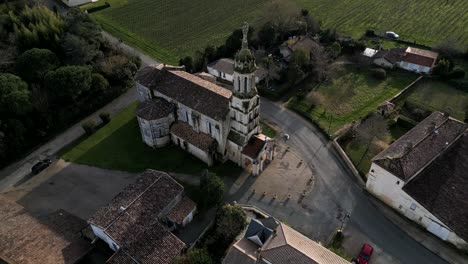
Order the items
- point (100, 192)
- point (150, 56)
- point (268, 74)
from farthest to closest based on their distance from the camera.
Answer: point (150, 56)
point (268, 74)
point (100, 192)

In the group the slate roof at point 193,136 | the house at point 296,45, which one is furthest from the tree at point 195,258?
the house at point 296,45

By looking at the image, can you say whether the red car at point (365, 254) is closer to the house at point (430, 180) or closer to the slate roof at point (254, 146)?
the house at point (430, 180)

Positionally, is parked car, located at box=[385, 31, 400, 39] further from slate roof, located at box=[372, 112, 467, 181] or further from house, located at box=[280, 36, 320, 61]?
slate roof, located at box=[372, 112, 467, 181]

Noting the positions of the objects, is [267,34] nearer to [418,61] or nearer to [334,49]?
[334,49]

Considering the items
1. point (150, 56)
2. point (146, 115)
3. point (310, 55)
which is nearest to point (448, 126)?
point (310, 55)

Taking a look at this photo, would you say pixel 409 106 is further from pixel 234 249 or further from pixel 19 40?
pixel 19 40
